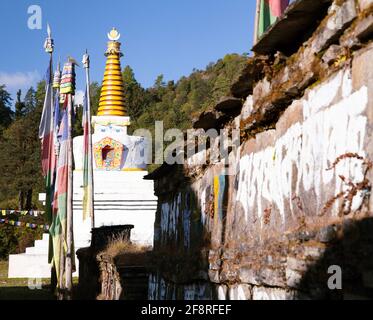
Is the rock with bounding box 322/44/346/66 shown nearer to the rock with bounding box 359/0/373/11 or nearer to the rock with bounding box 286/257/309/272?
the rock with bounding box 359/0/373/11

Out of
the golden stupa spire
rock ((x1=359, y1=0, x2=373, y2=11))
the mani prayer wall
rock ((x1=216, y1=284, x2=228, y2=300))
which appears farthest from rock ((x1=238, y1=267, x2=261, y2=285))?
the golden stupa spire

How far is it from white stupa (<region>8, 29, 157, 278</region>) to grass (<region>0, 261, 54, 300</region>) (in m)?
1.56

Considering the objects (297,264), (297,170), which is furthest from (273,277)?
(297,170)

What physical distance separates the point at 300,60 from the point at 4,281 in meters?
22.9

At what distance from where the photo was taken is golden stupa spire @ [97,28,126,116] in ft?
117

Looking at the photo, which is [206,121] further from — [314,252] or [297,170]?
[314,252]

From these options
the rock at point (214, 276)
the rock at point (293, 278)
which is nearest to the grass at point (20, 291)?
the rock at point (214, 276)

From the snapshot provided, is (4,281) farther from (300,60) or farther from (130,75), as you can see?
(130,75)

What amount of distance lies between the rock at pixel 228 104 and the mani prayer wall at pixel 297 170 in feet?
0.05

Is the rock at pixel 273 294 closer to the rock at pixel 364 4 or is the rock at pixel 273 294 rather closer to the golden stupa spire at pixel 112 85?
the rock at pixel 364 4

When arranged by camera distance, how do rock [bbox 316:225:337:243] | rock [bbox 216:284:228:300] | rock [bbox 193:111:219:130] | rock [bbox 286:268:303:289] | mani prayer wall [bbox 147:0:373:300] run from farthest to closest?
rock [bbox 193:111:219:130], rock [bbox 216:284:228:300], rock [bbox 286:268:303:289], rock [bbox 316:225:337:243], mani prayer wall [bbox 147:0:373:300]

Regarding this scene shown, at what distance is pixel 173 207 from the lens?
13414 millimetres

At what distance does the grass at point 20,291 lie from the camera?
67.3 feet
